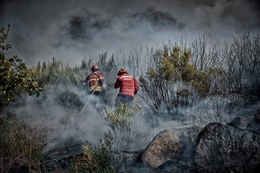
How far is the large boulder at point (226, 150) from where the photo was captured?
12.1 ft

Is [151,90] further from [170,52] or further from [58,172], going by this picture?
[58,172]

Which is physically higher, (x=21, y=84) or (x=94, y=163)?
(x=21, y=84)

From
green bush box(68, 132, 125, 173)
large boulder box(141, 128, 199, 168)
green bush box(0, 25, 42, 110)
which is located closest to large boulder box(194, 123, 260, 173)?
large boulder box(141, 128, 199, 168)

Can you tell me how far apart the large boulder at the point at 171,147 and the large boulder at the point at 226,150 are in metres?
0.37

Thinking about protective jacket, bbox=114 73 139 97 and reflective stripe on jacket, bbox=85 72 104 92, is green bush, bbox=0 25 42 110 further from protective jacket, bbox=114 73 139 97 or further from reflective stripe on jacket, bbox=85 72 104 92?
reflective stripe on jacket, bbox=85 72 104 92

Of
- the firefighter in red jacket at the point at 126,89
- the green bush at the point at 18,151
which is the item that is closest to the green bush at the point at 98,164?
Answer: the green bush at the point at 18,151

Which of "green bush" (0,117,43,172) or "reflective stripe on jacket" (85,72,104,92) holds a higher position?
"reflective stripe on jacket" (85,72,104,92)

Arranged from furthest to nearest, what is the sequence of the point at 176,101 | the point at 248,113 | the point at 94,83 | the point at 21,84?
1. the point at 94,83
2. the point at 176,101
3. the point at 248,113
4. the point at 21,84

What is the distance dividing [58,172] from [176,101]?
389cm

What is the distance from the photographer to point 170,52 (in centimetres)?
747

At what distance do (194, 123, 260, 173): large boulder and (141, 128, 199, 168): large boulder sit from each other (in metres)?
0.37

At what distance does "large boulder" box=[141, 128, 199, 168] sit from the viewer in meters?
4.34

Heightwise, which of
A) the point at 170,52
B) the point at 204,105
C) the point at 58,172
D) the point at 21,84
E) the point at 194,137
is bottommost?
the point at 58,172

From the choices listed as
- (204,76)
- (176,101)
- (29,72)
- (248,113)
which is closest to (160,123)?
(176,101)
